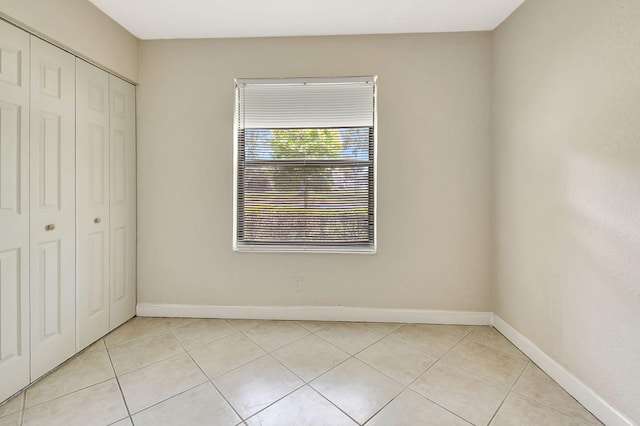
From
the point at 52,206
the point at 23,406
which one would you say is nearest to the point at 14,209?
the point at 52,206

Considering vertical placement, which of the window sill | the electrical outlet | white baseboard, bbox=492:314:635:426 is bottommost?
white baseboard, bbox=492:314:635:426

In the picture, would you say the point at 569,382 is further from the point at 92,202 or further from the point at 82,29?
the point at 82,29

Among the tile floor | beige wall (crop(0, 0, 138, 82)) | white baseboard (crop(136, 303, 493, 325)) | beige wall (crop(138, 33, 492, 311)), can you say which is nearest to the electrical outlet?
beige wall (crop(138, 33, 492, 311))

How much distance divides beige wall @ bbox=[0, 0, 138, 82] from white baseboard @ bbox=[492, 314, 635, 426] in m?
3.71

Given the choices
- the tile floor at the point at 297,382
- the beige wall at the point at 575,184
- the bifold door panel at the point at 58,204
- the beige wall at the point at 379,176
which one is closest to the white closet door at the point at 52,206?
the bifold door panel at the point at 58,204

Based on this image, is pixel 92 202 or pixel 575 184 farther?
pixel 92 202

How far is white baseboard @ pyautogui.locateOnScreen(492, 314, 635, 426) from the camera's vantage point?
127 cm

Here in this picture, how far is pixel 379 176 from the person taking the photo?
226cm

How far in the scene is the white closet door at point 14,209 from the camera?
1.42m

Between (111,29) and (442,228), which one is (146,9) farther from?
(442,228)

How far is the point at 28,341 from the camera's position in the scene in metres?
1.54

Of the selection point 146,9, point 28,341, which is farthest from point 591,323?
point 146,9

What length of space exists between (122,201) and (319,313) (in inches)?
77.1

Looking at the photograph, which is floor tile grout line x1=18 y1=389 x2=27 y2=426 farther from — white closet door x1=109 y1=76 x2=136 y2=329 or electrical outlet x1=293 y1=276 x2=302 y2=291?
electrical outlet x1=293 y1=276 x2=302 y2=291
